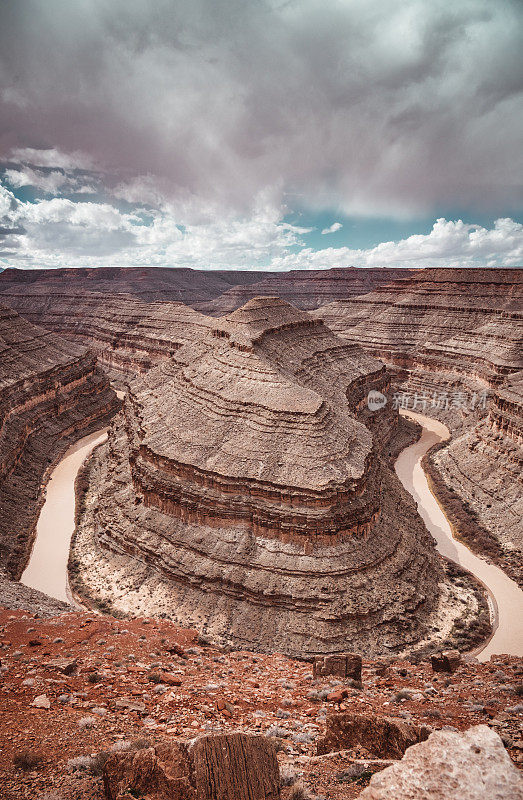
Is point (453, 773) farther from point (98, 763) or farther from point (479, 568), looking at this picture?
point (479, 568)

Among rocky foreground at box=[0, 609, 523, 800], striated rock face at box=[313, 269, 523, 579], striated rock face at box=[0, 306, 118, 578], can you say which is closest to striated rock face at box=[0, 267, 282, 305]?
striated rock face at box=[313, 269, 523, 579]

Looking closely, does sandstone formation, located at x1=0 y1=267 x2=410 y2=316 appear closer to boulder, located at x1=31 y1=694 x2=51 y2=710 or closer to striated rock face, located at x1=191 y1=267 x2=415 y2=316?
striated rock face, located at x1=191 y1=267 x2=415 y2=316

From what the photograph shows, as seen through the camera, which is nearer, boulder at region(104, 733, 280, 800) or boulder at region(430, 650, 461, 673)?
boulder at region(104, 733, 280, 800)

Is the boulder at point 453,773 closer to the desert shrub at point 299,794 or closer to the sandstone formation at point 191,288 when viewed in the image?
the desert shrub at point 299,794

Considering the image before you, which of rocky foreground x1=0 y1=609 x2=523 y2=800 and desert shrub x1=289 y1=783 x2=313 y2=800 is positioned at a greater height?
desert shrub x1=289 y1=783 x2=313 y2=800

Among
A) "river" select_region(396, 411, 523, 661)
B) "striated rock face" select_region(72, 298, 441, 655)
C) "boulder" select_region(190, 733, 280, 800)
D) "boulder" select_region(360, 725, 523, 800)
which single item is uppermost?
"boulder" select_region(360, 725, 523, 800)

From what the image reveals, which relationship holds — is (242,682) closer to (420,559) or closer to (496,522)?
(420,559)
